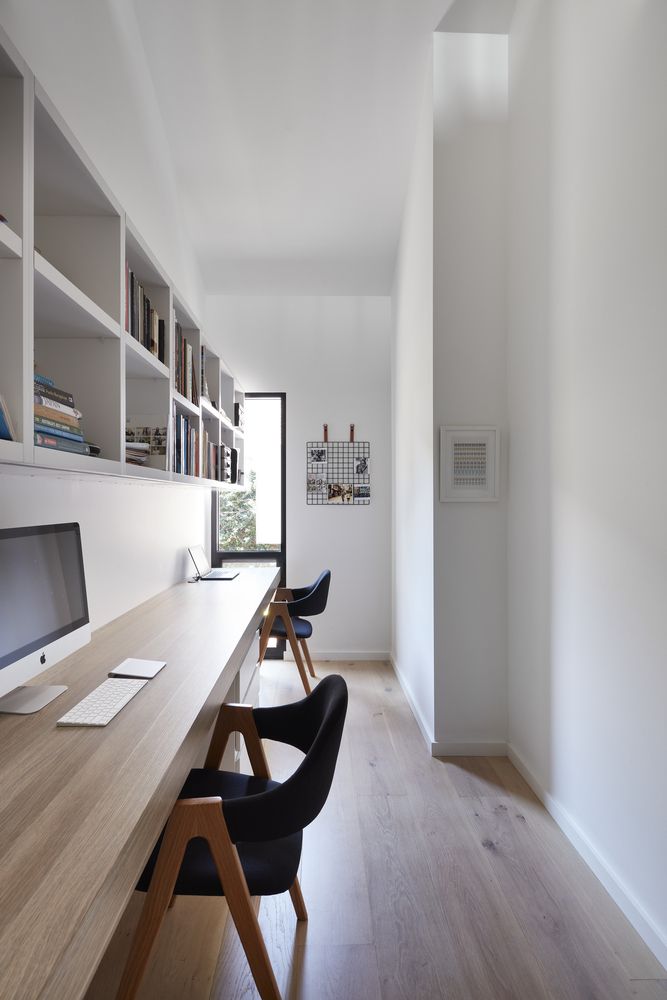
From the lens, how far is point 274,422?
472cm

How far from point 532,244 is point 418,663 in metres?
2.17

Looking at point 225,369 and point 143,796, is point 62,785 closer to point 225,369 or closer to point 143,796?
point 143,796

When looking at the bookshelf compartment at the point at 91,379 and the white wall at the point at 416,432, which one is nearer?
the bookshelf compartment at the point at 91,379

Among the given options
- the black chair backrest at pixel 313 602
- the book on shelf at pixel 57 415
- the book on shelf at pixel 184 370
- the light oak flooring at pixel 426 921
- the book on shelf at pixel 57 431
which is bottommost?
the light oak flooring at pixel 426 921

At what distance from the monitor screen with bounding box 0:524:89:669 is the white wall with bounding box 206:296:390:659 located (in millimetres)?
3089

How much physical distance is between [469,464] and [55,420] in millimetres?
1870

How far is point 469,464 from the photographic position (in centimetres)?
268

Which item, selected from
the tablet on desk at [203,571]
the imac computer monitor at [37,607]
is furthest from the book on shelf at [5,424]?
the tablet on desk at [203,571]

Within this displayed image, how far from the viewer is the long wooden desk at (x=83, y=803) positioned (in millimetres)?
657

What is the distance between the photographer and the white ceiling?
8.13 ft

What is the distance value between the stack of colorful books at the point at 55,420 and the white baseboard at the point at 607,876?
1.94 meters

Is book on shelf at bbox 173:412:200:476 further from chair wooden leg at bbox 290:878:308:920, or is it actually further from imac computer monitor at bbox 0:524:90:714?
chair wooden leg at bbox 290:878:308:920

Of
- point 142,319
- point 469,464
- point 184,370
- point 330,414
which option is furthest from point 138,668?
point 330,414

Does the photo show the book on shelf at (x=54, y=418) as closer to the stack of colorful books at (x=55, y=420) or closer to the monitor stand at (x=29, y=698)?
the stack of colorful books at (x=55, y=420)
